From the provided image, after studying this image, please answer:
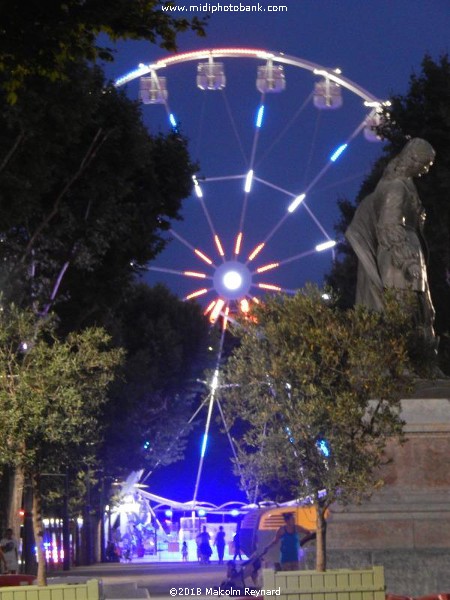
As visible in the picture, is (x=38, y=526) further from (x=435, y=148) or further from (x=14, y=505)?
(x=435, y=148)

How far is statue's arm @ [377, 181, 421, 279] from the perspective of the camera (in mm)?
18359

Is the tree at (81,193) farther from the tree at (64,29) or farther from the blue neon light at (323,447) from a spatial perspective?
the tree at (64,29)

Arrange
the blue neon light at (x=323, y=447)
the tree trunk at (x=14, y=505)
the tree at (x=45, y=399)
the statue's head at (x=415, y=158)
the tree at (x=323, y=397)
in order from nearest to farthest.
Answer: the tree at (x=323, y=397), the blue neon light at (x=323, y=447), the statue's head at (x=415, y=158), the tree at (x=45, y=399), the tree trunk at (x=14, y=505)

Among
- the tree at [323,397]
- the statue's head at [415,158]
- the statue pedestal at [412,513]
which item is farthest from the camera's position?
the statue's head at [415,158]

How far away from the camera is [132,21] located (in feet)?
36.0

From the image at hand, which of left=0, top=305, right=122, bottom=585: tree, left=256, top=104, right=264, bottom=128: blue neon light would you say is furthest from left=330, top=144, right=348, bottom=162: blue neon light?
left=0, top=305, right=122, bottom=585: tree

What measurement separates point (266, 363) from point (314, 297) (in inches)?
38.5

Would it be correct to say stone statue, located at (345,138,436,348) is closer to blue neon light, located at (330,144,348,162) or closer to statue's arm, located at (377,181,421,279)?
statue's arm, located at (377,181,421,279)

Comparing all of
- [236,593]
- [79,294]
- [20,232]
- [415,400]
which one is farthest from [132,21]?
[79,294]

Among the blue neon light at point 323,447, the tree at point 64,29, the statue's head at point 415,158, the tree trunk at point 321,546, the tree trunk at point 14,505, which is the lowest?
the tree trunk at point 321,546

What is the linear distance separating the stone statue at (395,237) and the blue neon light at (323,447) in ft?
9.07

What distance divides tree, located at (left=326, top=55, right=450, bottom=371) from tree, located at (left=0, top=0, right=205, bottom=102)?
2403cm

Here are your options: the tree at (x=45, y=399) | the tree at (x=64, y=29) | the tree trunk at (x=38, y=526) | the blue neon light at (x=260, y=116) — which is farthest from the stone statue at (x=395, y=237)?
the blue neon light at (x=260, y=116)

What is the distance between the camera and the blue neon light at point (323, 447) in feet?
52.3
